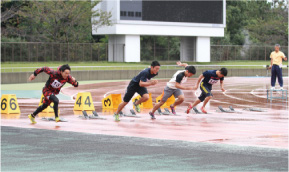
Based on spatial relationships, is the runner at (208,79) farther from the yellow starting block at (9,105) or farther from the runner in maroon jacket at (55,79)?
the yellow starting block at (9,105)

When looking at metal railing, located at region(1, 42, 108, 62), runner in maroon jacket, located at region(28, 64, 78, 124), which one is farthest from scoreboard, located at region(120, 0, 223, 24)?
runner in maroon jacket, located at region(28, 64, 78, 124)

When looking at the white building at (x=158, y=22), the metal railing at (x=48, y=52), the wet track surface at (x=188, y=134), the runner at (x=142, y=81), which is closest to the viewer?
the wet track surface at (x=188, y=134)

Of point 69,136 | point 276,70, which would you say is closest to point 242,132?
point 69,136

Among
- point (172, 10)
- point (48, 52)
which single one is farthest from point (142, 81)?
point (172, 10)

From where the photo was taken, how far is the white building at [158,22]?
5450 cm

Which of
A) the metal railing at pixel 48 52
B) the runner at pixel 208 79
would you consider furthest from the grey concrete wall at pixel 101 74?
A: the runner at pixel 208 79

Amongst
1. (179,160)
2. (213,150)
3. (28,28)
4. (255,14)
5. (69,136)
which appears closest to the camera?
(179,160)

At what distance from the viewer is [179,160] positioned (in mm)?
10234

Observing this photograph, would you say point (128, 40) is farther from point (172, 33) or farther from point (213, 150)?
point (213, 150)

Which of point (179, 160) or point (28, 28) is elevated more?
point (28, 28)

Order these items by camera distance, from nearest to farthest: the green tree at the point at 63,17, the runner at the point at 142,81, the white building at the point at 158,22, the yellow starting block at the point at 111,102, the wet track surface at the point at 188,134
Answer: the wet track surface at the point at 188,134 → the runner at the point at 142,81 → the yellow starting block at the point at 111,102 → the green tree at the point at 63,17 → the white building at the point at 158,22

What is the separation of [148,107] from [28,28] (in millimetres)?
41714

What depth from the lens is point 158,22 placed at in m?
55.4

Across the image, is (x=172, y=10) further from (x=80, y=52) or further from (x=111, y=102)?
(x=111, y=102)
